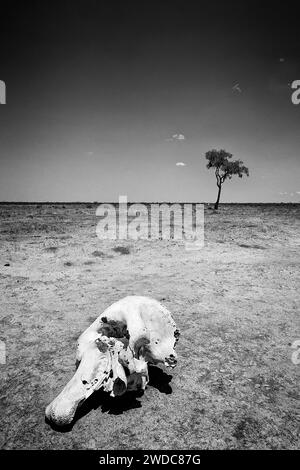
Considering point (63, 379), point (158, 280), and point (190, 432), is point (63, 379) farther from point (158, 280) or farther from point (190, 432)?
point (158, 280)

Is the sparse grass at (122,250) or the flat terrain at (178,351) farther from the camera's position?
the sparse grass at (122,250)

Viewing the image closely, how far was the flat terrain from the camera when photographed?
128 inches

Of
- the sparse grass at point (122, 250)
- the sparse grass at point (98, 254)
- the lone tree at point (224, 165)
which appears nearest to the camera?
the sparse grass at point (98, 254)

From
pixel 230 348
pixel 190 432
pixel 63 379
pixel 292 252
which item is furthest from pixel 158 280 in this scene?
pixel 292 252

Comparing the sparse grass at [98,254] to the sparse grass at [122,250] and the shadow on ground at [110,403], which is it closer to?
the sparse grass at [122,250]

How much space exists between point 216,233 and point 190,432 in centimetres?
1614

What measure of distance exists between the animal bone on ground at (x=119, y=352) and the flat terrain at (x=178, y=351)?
1.30 ft

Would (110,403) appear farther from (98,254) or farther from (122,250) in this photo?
(122,250)

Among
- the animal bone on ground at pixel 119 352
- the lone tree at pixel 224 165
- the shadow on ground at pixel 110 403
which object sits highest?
the lone tree at pixel 224 165

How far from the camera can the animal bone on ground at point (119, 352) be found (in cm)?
323

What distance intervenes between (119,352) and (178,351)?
74.6 inches

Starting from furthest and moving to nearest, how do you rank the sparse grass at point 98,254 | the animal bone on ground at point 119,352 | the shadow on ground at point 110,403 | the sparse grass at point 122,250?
the sparse grass at point 122,250, the sparse grass at point 98,254, the shadow on ground at point 110,403, the animal bone on ground at point 119,352

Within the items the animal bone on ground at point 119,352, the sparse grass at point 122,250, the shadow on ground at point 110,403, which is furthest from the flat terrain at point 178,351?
the sparse grass at point 122,250

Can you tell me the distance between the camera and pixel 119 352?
346cm
